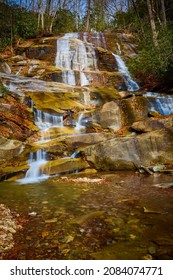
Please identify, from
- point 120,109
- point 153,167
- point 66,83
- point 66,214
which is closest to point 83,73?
point 66,83

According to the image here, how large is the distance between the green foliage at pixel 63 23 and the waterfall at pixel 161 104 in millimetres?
23366

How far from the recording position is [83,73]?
21.2 meters

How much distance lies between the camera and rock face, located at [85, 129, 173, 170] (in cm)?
1029

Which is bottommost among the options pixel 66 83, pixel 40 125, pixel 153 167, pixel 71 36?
pixel 153 167

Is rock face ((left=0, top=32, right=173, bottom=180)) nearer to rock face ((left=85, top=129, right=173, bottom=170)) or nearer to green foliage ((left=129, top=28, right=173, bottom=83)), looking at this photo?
rock face ((left=85, top=129, right=173, bottom=170))

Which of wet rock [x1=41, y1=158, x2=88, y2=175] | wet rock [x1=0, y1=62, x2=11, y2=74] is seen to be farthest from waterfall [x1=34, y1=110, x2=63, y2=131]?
wet rock [x1=0, y1=62, x2=11, y2=74]

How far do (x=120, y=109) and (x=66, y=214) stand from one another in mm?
9828

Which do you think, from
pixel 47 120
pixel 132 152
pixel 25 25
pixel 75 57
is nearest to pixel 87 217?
pixel 132 152

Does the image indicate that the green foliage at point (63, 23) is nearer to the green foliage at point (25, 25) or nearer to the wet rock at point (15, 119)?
the green foliage at point (25, 25)

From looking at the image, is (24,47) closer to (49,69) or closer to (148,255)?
(49,69)

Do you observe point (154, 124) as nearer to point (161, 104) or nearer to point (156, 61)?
point (161, 104)

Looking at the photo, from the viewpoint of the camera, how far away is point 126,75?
21656mm

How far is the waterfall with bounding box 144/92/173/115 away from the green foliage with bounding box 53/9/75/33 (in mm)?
23366

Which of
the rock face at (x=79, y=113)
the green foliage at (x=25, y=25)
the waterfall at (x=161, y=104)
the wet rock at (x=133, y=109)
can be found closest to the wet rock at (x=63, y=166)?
the rock face at (x=79, y=113)
